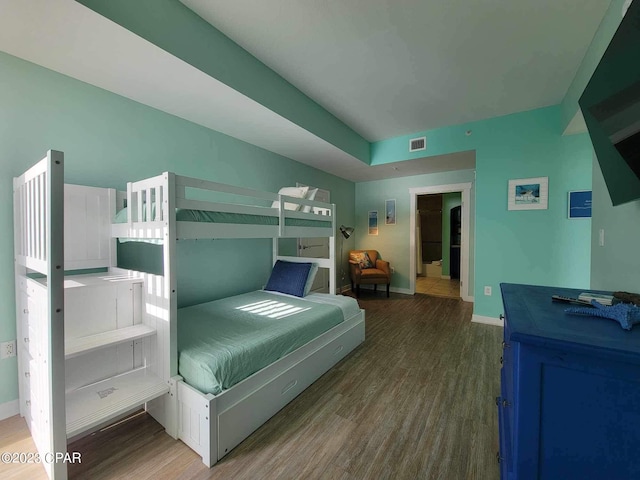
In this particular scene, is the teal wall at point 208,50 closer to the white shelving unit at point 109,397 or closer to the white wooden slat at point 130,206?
the white wooden slat at point 130,206

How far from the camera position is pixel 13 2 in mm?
1246

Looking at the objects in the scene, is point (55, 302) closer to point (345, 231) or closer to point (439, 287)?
point (345, 231)

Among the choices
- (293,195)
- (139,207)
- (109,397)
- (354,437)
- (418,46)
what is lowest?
(354,437)

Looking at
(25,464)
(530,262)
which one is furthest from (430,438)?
(530,262)

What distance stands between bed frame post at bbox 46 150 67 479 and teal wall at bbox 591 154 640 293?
2602mm

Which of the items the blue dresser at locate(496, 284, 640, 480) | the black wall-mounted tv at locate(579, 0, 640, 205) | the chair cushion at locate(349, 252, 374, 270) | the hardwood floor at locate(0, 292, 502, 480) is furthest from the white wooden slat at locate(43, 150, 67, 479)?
the chair cushion at locate(349, 252, 374, 270)

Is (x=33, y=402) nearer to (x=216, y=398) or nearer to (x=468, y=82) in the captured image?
(x=216, y=398)

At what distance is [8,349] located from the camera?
1.65 m

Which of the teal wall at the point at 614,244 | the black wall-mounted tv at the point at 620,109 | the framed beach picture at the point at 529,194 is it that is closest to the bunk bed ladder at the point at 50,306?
the black wall-mounted tv at the point at 620,109

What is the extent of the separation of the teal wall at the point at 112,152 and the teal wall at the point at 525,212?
→ 9.14 feet

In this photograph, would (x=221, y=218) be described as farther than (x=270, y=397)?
Yes

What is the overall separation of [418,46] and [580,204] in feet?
8.19

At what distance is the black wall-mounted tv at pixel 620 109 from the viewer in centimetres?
94

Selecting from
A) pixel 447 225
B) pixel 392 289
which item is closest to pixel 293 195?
pixel 392 289
